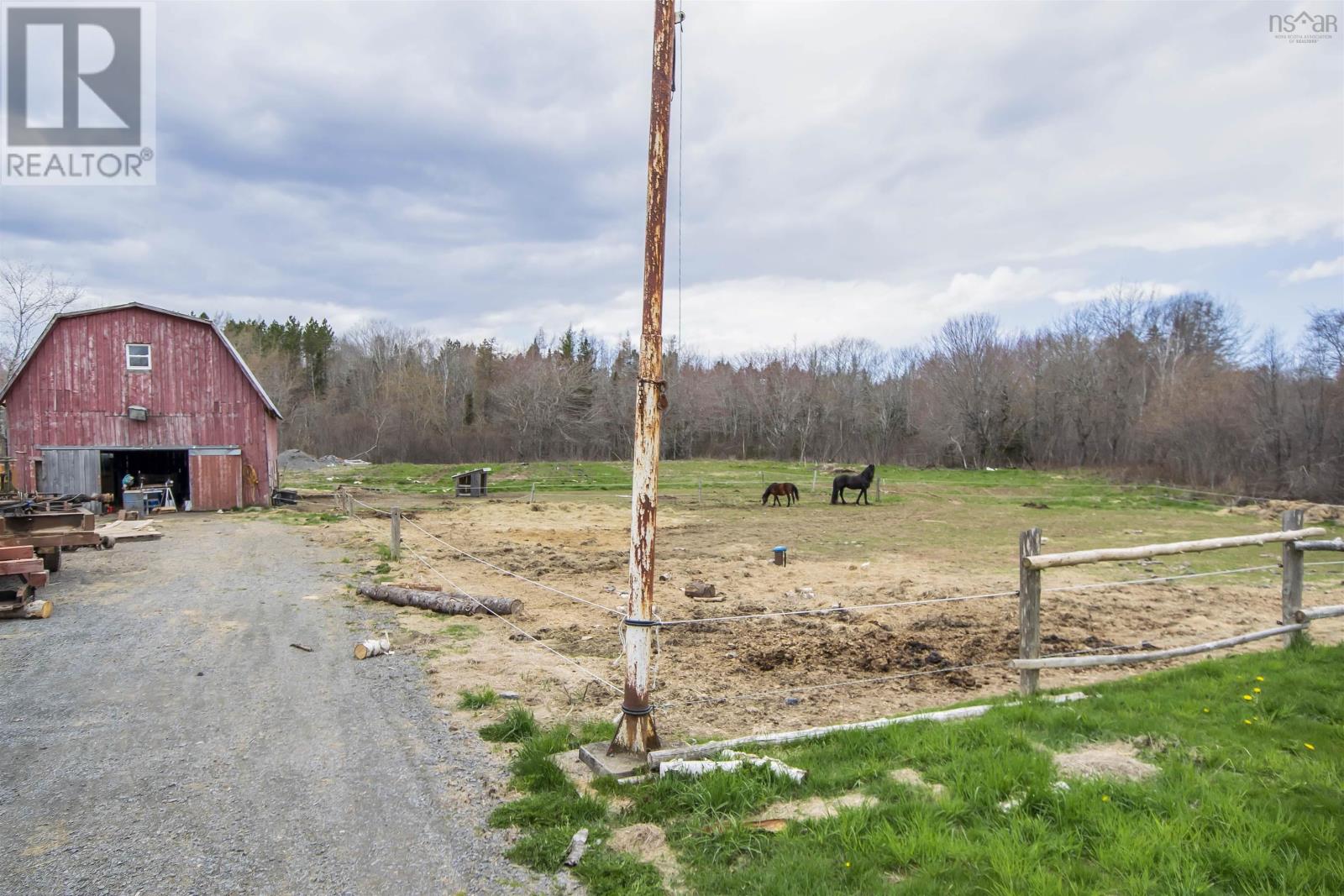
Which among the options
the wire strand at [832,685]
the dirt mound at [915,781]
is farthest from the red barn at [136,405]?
the dirt mound at [915,781]

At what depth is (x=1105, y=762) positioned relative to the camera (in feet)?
14.4

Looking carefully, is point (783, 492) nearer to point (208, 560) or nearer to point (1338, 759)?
point (208, 560)

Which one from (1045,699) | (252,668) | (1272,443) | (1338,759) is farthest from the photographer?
(1272,443)

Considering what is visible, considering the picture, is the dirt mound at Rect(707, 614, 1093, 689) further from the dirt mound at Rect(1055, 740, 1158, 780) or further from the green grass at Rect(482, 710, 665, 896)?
the green grass at Rect(482, 710, 665, 896)

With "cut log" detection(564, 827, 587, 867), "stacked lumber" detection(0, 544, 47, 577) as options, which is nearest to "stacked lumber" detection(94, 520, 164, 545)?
"stacked lumber" detection(0, 544, 47, 577)

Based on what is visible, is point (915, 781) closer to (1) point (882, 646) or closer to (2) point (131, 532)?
(1) point (882, 646)

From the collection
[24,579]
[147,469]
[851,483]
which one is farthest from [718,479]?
[24,579]

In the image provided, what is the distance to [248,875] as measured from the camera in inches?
148

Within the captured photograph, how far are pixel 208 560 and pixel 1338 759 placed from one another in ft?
54.0

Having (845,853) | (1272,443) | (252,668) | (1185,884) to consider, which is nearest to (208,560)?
(252,668)

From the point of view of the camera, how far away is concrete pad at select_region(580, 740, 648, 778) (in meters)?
4.65

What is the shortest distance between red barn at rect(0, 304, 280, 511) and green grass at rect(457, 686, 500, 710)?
74.1 ft

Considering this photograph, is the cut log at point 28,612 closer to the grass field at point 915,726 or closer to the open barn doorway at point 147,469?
the grass field at point 915,726

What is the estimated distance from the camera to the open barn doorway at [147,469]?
27.7 meters
